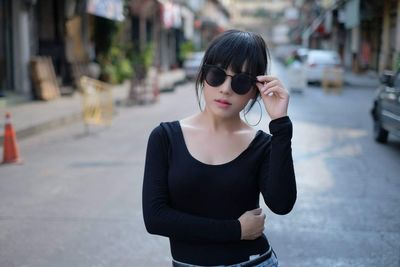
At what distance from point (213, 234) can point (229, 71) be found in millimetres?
556

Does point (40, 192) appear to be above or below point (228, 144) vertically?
below

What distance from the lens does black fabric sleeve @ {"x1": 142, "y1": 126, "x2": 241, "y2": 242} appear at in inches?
82.0

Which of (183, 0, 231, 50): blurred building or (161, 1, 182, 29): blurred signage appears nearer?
(161, 1, 182, 29): blurred signage

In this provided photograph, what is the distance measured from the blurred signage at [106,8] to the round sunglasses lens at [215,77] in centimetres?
1938

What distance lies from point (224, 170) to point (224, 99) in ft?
0.80

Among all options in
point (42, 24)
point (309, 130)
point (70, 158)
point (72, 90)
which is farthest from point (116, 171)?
point (42, 24)

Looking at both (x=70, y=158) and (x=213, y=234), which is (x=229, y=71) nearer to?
(x=213, y=234)

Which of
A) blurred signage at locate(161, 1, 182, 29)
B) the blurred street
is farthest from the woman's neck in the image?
blurred signage at locate(161, 1, 182, 29)

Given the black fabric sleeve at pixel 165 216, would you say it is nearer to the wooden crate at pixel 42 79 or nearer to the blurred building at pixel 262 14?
the wooden crate at pixel 42 79

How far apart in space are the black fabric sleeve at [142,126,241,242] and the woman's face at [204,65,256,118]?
0.21m

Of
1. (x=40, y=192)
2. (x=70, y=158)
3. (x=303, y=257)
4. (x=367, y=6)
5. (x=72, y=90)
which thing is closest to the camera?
(x=303, y=257)

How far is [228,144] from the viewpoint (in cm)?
217

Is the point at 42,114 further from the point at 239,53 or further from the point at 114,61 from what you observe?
the point at 239,53

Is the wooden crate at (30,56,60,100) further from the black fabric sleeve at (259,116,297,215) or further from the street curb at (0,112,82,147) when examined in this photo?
the black fabric sleeve at (259,116,297,215)
